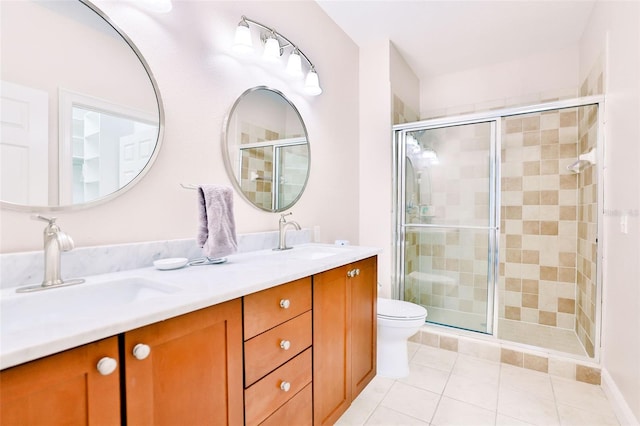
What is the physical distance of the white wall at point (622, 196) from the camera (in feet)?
4.87

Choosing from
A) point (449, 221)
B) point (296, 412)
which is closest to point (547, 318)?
point (449, 221)

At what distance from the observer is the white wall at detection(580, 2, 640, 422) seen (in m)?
1.49

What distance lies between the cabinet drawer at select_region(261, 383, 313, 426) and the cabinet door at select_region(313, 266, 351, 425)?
0.04 meters

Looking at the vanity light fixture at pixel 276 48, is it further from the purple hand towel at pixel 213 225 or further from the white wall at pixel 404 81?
the white wall at pixel 404 81

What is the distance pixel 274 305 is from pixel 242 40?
1.31 meters

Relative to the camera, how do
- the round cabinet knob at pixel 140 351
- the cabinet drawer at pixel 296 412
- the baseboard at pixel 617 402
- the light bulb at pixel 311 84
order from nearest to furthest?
the round cabinet knob at pixel 140 351
the cabinet drawer at pixel 296 412
the baseboard at pixel 617 402
the light bulb at pixel 311 84

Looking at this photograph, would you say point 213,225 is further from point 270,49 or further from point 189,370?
point 270,49

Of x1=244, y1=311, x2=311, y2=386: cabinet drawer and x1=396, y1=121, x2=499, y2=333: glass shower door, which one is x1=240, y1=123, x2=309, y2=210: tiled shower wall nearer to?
x1=244, y1=311, x2=311, y2=386: cabinet drawer

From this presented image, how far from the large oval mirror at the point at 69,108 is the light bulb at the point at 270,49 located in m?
0.72

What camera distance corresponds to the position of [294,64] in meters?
1.91

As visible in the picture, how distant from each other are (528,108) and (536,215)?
1174 millimetres

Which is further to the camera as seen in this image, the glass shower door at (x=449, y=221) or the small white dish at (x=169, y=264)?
the glass shower door at (x=449, y=221)

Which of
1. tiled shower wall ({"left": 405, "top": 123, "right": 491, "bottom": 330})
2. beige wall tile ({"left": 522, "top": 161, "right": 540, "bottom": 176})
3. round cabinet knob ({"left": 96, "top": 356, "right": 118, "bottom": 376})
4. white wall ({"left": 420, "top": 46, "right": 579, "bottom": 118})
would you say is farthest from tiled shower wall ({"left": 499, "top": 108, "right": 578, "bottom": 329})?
round cabinet knob ({"left": 96, "top": 356, "right": 118, "bottom": 376})

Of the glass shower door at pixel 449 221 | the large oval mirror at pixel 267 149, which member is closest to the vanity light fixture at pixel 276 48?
the large oval mirror at pixel 267 149
